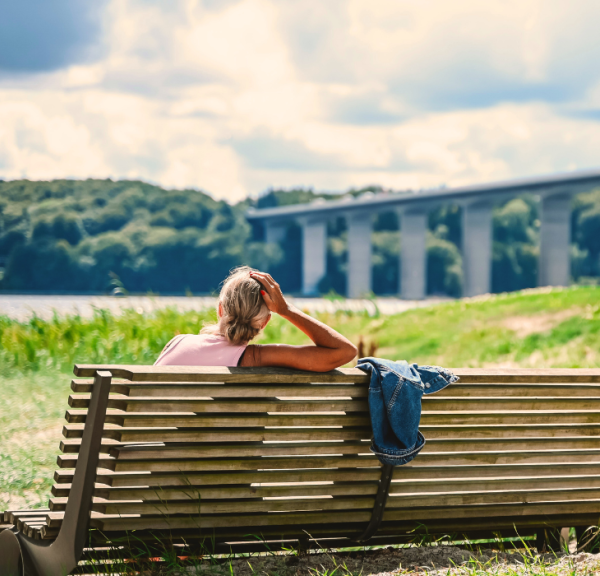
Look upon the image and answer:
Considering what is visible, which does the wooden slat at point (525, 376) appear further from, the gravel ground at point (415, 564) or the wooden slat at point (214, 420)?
the gravel ground at point (415, 564)

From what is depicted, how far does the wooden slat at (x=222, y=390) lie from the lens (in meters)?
2.41

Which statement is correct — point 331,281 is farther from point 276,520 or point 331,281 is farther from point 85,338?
point 276,520

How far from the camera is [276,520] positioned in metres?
2.81

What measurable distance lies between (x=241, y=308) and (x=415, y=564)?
47.5 inches

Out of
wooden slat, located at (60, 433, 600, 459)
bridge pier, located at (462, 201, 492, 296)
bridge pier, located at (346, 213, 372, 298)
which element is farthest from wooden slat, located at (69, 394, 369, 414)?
bridge pier, located at (346, 213, 372, 298)

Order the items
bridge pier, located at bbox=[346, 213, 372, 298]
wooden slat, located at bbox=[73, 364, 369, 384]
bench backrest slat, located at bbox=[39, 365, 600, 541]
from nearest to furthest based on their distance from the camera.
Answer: wooden slat, located at bbox=[73, 364, 369, 384], bench backrest slat, located at bbox=[39, 365, 600, 541], bridge pier, located at bbox=[346, 213, 372, 298]

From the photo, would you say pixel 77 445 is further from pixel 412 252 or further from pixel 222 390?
pixel 412 252

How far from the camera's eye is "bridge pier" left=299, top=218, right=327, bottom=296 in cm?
5691

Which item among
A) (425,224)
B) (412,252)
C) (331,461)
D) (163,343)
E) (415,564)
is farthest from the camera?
(425,224)

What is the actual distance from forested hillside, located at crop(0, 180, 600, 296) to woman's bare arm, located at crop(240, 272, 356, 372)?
3165 centimetres

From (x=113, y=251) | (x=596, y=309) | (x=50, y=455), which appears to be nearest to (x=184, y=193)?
(x=113, y=251)

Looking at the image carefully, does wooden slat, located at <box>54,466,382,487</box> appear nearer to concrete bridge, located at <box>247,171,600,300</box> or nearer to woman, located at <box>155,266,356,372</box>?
woman, located at <box>155,266,356,372</box>

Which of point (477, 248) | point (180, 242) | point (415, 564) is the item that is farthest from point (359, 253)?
point (415, 564)

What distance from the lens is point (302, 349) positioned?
265 cm
